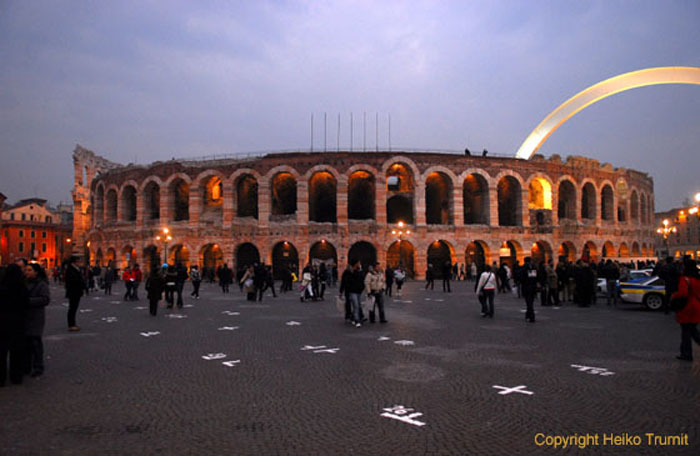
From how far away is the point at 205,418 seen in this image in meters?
5.23

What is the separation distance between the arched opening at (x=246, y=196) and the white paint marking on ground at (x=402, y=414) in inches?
1495

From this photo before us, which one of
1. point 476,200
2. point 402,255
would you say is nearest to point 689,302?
point 402,255

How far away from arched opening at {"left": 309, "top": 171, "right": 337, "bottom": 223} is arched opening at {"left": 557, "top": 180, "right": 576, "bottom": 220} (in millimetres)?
21896

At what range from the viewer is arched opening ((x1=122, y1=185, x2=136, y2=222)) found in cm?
4422

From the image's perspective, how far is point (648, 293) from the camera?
16.0 metres

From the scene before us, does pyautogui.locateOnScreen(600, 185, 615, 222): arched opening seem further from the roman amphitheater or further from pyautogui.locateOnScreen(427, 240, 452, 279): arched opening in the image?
pyautogui.locateOnScreen(427, 240, 452, 279): arched opening

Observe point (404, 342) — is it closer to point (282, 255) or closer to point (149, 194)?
point (282, 255)

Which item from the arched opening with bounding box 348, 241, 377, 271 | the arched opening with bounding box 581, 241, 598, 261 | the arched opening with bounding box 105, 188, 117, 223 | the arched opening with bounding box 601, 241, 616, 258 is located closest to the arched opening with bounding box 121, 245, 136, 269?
the arched opening with bounding box 105, 188, 117, 223

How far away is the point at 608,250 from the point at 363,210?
24.6m

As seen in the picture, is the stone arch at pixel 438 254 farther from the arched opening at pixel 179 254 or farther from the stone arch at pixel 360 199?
the arched opening at pixel 179 254

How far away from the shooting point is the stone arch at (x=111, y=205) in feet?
151

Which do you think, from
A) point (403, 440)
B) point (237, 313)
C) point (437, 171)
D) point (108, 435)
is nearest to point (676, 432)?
point (403, 440)

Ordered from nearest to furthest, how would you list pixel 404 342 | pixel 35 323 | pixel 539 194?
pixel 35 323 → pixel 404 342 → pixel 539 194

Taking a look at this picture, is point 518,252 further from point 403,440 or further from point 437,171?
point 403,440
